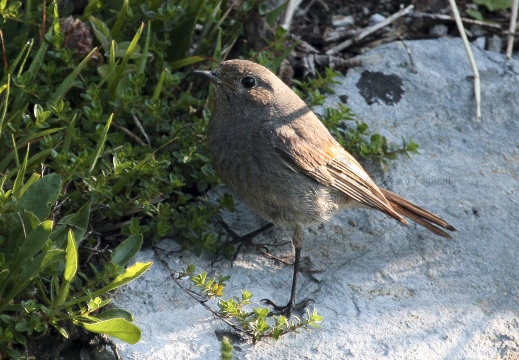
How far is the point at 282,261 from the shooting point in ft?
17.5

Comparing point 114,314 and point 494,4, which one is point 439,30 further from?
point 114,314

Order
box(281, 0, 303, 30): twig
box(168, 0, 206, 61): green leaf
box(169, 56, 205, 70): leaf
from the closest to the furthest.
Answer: box(169, 56, 205, 70): leaf, box(168, 0, 206, 61): green leaf, box(281, 0, 303, 30): twig

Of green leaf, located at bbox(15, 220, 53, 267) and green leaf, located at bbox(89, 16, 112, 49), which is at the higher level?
green leaf, located at bbox(89, 16, 112, 49)

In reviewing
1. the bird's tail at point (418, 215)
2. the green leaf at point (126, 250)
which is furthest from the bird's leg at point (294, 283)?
the green leaf at point (126, 250)

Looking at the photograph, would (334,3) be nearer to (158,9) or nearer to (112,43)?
(158,9)

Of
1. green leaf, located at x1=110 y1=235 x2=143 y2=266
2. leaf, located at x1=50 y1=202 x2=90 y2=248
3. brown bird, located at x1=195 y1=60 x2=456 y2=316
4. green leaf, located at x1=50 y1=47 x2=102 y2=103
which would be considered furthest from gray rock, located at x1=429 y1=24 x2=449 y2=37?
leaf, located at x1=50 y1=202 x2=90 y2=248

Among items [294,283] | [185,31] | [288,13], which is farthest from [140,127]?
[288,13]

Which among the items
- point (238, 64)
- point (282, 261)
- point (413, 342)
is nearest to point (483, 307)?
point (413, 342)

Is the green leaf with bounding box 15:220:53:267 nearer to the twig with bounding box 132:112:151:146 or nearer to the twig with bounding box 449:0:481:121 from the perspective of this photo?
the twig with bounding box 132:112:151:146

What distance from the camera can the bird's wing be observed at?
5.18 m

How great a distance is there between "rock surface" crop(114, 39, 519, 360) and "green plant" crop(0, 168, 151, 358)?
385 millimetres

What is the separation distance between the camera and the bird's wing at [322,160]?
17.0ft

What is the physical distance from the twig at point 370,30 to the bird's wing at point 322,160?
1.44 metres

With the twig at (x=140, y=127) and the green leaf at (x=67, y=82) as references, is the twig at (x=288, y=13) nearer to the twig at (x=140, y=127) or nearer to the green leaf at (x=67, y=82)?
the twig at (x=140, y=127)
